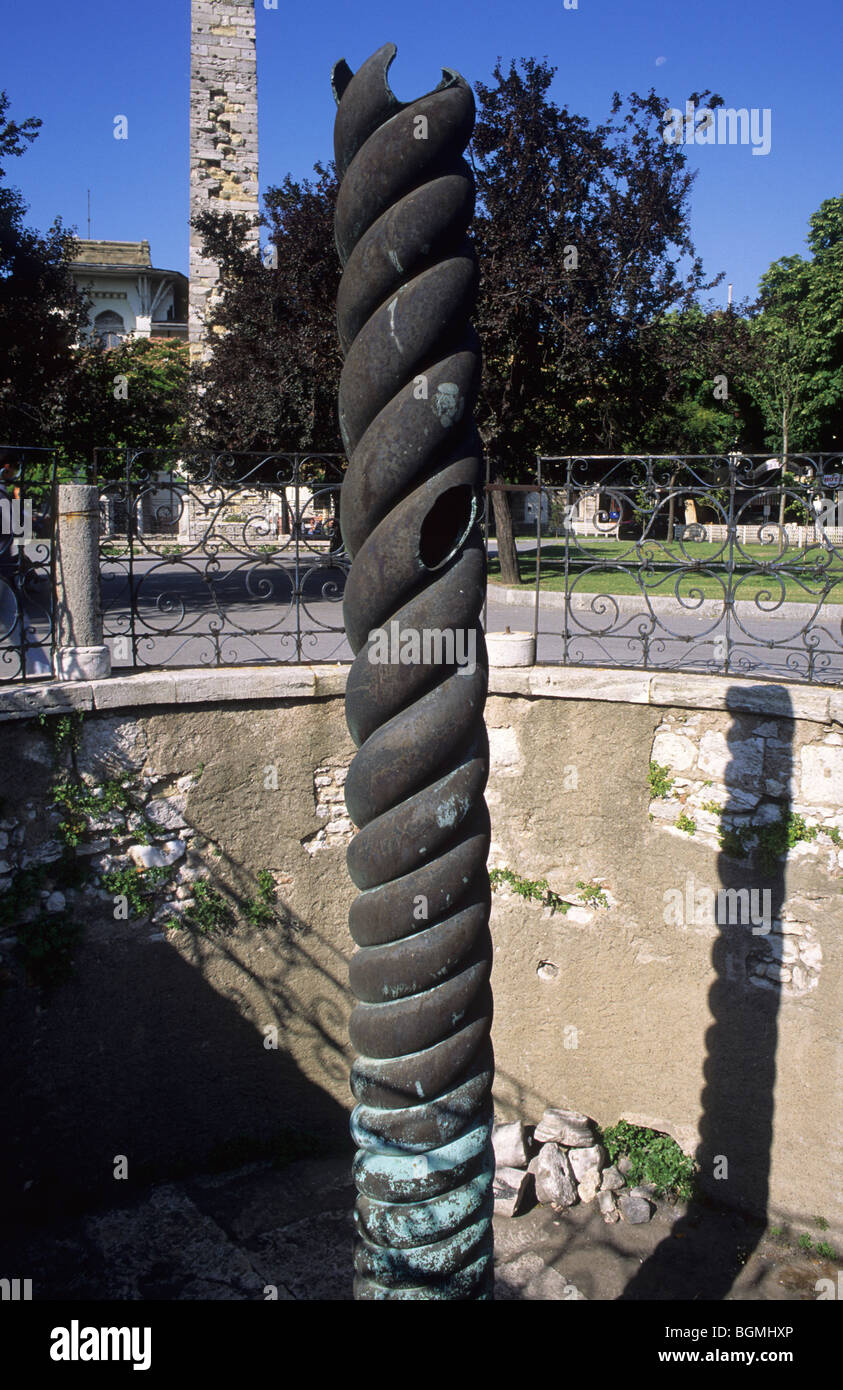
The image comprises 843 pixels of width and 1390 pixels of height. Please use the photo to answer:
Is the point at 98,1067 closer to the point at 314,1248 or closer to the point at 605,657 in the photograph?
the point at 314,1248

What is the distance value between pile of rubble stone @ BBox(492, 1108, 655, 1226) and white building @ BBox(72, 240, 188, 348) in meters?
39.6

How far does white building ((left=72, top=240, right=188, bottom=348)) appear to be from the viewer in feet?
132

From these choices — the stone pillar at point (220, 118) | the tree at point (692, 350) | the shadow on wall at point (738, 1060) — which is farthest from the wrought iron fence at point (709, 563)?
the stone pillar at point (220, 118)

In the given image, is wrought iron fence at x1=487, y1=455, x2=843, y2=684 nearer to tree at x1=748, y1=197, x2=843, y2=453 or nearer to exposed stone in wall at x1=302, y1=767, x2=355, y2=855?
exposed stone in wall at x1=302, y1=767, x2=355, y2=855

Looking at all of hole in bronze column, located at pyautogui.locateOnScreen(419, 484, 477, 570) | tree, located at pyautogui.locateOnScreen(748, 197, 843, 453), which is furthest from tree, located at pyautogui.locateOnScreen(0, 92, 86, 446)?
tree, located at pyautogui.locateOnScreen(748, 197, 843, 453)

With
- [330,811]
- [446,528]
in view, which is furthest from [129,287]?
[446,528]

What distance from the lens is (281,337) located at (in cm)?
1198

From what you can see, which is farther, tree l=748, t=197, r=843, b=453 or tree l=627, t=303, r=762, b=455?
tree l=748, t=197, r=843, b=453

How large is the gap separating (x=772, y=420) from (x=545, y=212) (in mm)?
20683

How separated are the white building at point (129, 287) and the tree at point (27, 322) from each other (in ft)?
106

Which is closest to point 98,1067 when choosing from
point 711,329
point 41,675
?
point 41,675

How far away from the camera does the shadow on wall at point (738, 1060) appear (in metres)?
5.46

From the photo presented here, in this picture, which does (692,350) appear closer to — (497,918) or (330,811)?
(497,918)

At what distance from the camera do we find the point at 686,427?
31.6m
